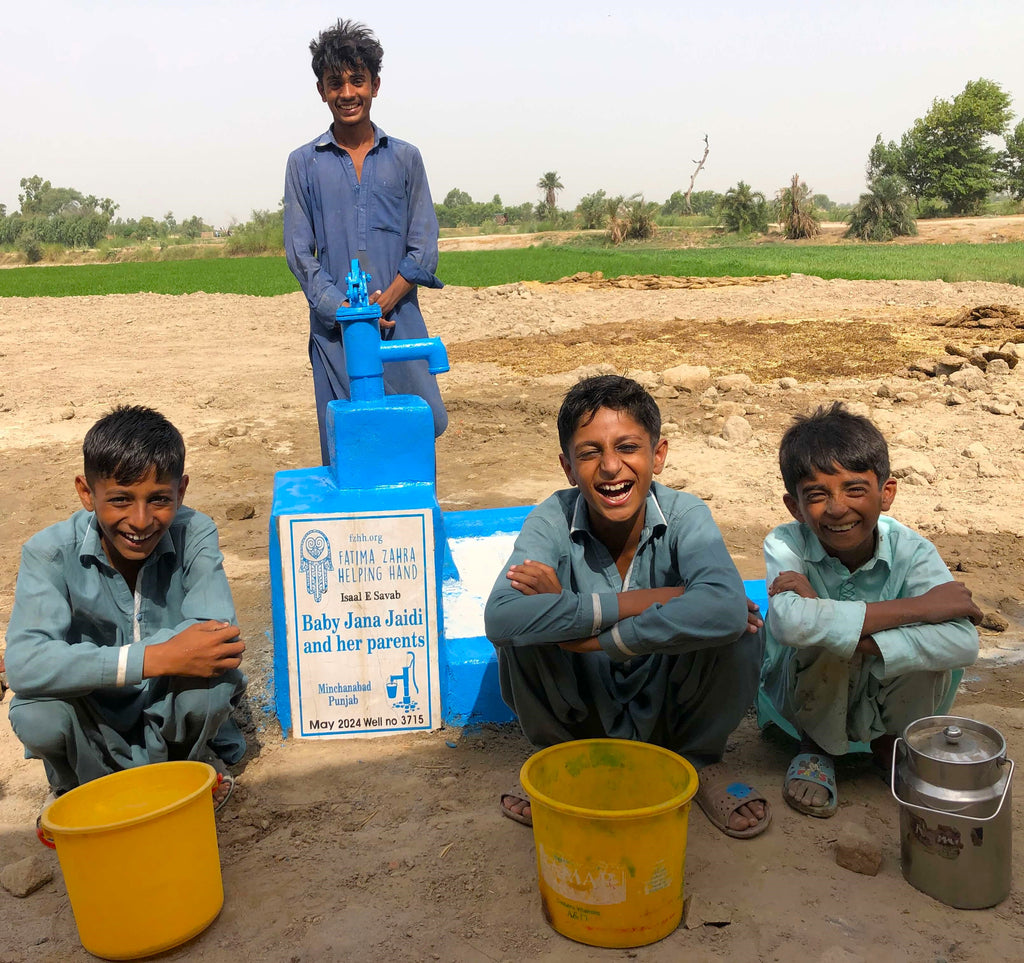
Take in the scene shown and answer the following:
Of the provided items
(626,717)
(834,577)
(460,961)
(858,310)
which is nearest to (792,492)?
(834,577)

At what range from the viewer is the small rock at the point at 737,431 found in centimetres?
561

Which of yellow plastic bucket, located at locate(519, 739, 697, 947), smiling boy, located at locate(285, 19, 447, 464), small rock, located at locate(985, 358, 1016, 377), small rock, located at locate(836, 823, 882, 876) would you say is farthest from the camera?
small rock, located at locate(985, 358, 1016, 377)

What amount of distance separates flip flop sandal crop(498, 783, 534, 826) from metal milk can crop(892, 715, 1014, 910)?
0.78 m

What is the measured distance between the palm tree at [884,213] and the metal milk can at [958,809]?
3394cm

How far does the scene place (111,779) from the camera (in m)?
1.92

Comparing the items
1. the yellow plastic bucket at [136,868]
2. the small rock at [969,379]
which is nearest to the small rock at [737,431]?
the small rock at [969,379]

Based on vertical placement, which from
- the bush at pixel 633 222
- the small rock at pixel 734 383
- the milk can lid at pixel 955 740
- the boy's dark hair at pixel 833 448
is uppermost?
the bush at pixel 633 222

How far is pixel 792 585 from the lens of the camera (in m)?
2.20

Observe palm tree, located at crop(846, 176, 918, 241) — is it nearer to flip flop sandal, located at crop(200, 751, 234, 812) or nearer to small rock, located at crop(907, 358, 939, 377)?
small rock, located at crop(907, 358, 939, 377)

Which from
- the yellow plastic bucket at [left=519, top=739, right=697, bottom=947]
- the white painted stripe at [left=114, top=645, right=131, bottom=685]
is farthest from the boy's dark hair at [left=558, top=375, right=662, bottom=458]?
the white painted stripe at [left=114, top=645, right=131, bottom=685]

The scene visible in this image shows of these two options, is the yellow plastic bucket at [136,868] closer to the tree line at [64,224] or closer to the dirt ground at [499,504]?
the dirt ground at [499,504]

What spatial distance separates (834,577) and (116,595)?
5.50 ft

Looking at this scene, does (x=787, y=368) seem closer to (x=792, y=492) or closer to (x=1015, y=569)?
(x=1015, y=569)

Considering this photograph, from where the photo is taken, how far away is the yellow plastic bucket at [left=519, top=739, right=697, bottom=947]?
167 cm
